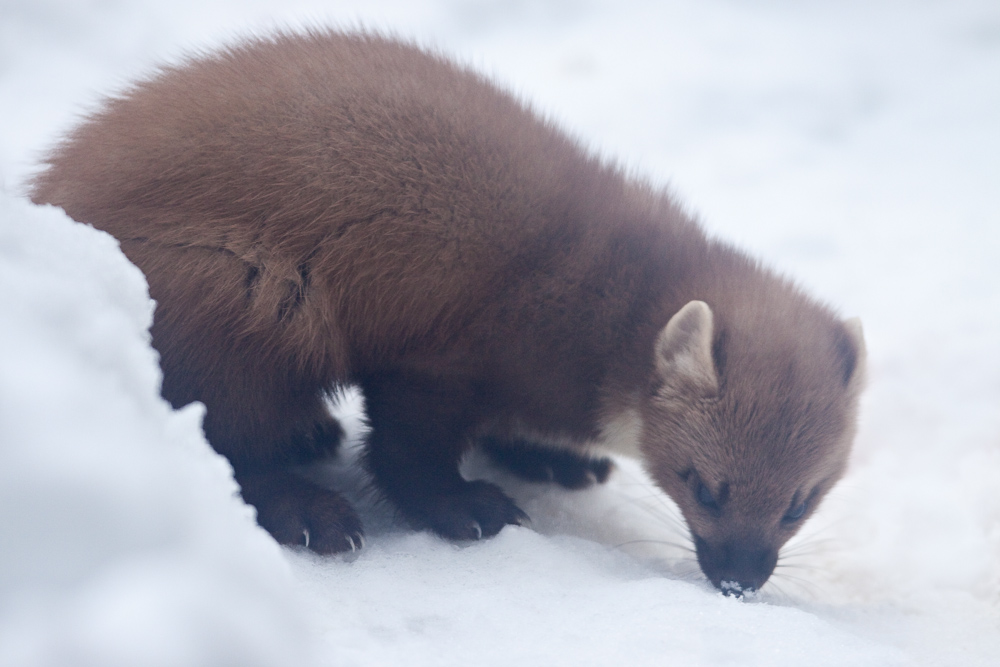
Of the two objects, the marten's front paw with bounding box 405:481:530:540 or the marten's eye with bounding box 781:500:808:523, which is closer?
the marten's front paw with bounding box 405:481:530:540

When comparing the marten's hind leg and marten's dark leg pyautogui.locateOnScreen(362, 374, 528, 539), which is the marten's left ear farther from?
the marten's hind leg

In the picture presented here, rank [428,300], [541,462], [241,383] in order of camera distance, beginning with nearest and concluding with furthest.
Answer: [241,383]
[428,300]
[541,462]

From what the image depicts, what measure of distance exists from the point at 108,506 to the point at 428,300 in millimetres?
1431

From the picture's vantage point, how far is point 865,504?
116 inches

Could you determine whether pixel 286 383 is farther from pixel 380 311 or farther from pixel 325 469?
pixel 325 469

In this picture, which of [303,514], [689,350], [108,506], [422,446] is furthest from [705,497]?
[108,506]

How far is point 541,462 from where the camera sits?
2.96 metres

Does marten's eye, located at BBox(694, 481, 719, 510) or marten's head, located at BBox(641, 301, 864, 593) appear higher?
marten's head, located at BBox(641, 301, 864, 593)

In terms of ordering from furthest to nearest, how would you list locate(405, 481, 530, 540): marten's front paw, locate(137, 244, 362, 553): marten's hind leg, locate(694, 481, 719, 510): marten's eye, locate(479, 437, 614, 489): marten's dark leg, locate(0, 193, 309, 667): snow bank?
locate(479, 437, 614, 489): marten's dark leg < locate(694, 481, 719, 510): marten's eye < locate(405, 481, 530, 540): marten's front paw < locate(137, 244, 362, 553): marten's hind leg < locate(0, 193, 309, 667): snow bank

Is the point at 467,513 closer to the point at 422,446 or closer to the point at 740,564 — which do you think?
the point at 422,446

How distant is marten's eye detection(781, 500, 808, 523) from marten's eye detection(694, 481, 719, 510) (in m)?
0.21

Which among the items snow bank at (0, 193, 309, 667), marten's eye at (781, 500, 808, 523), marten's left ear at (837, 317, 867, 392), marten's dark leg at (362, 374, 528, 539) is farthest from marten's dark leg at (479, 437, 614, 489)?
snow bank at (0, 193, 309, 667)

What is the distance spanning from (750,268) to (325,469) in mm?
1590

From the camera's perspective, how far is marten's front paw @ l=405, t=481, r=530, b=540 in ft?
7.39
